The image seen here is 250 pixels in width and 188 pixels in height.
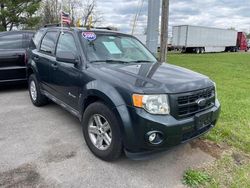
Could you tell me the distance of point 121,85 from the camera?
10.3 ft

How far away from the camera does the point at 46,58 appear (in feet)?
16.5

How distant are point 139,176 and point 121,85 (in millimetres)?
1155

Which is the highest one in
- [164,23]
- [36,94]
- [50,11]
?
[50,11]

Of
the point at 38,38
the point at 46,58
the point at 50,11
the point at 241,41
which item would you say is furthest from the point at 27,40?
the point at 241,41

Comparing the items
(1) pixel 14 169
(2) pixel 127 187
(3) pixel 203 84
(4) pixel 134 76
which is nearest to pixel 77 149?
(1) pixel 14 169

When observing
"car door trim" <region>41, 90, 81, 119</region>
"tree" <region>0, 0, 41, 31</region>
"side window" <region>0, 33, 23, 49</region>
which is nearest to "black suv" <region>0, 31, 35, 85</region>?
"side window" <region>0, 33, 23, 49</region>

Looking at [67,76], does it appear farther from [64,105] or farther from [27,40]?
[27,40]

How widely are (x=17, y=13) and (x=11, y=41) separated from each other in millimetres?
15212

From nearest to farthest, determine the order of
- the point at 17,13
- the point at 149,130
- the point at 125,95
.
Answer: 1. the point at 149,130
2. the point at 125,95
3. the point at 17,13

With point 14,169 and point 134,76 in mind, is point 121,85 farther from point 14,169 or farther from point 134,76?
point 14,169

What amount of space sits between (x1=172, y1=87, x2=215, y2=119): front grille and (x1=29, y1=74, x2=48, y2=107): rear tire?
11.6 feet

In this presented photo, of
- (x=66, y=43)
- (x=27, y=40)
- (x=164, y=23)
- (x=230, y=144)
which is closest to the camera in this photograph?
(x=230, y=144)

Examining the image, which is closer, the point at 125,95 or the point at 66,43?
the point at 125,95

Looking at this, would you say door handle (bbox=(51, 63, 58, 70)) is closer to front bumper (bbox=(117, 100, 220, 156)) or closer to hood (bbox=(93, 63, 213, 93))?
hood (bbox=(93, 63, 213, 93))
